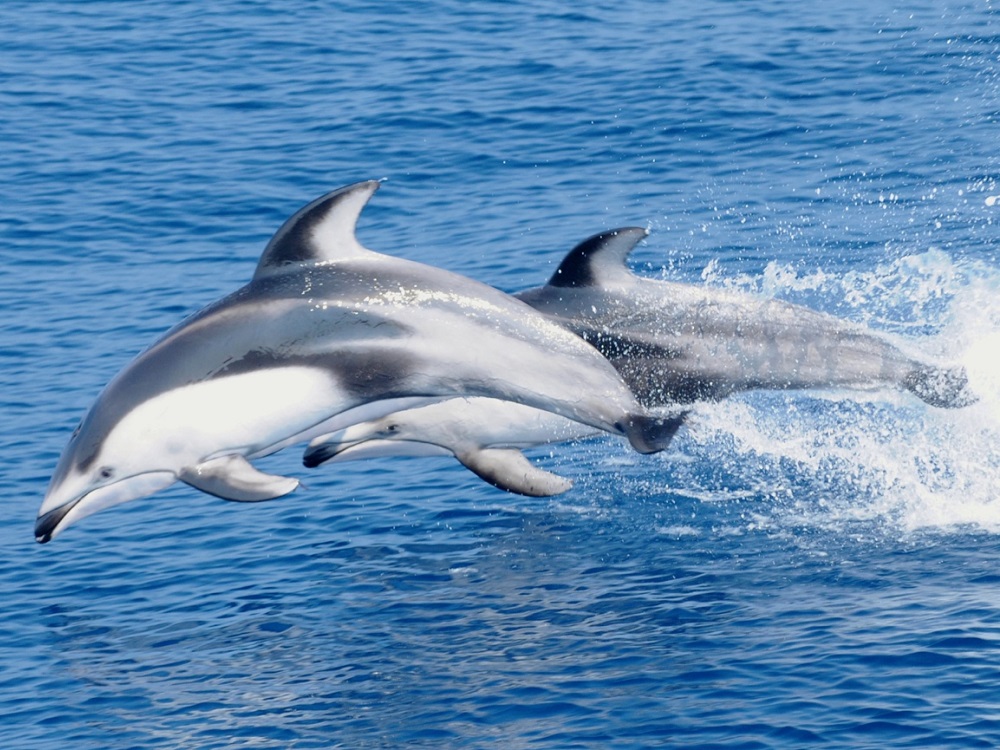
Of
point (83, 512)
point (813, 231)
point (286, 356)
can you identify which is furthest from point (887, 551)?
point (813, 231)

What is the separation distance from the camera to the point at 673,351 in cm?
1306

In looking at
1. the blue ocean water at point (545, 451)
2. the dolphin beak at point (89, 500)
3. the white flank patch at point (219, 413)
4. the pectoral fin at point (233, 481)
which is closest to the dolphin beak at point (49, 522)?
the dolphin beak at point (89, 500)

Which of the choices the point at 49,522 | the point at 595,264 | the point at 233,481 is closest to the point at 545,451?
the point at 595,264

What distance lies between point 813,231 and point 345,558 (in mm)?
8940

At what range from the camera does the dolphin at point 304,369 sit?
10961 millimetres

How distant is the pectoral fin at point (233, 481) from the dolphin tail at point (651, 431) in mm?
2213

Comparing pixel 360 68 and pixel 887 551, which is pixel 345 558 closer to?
pixel 887 551

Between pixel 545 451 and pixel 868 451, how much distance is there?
9.47ft

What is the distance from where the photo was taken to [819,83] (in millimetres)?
26938

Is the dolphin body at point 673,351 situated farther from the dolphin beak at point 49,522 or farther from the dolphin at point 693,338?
the dolphin beak at point 49,522

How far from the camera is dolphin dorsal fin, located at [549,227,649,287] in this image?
13.0m

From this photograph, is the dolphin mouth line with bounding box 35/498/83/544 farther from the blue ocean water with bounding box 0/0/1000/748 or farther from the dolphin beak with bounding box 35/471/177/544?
the blue ocean water with bounding box 0/0/1000/748

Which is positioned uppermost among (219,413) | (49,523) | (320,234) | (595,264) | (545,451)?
(320,234)

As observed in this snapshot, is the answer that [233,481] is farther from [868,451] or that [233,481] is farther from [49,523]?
[868,451]
